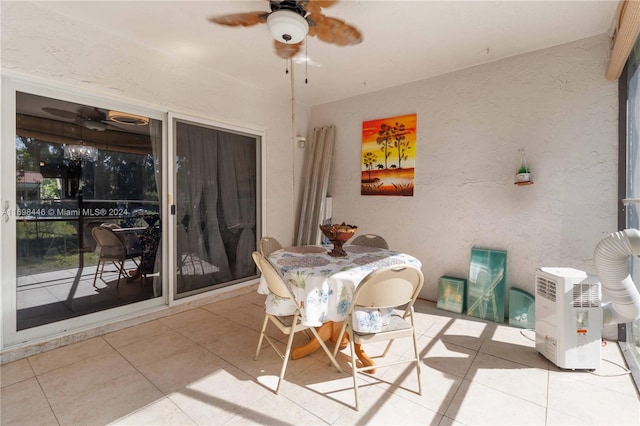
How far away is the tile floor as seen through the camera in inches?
71.4

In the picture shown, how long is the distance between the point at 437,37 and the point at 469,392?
316 cm

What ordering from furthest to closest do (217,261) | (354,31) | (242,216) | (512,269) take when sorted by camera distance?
1. (242,216)
2. (217,261)
3. (512,269)
4. (354,31)

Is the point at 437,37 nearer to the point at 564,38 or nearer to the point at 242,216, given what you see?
the point at 564,38

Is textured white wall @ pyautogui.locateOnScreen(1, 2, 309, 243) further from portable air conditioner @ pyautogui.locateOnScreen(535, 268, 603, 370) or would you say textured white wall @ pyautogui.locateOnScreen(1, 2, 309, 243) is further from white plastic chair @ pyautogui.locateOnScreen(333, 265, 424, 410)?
portable air conditioner @ pyautogui.locateOnScreen(535, 268, 603, 370)

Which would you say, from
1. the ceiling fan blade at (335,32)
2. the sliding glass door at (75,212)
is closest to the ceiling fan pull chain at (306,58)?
the ceiling fan blade at (335,32)

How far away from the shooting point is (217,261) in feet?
13.1

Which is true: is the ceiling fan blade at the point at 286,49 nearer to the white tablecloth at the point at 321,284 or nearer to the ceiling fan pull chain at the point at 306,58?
the ceiling fan pull chain at the point at 306,58

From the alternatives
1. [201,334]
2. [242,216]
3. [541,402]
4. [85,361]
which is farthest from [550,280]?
[85,361]

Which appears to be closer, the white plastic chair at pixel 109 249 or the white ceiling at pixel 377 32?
the white ceiling at pixel 377 32

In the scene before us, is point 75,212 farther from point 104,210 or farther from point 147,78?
point 147,78

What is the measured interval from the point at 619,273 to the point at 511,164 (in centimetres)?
158

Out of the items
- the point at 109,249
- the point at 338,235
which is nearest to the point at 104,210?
the point at 109,249

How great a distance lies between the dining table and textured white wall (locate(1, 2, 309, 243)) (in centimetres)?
235

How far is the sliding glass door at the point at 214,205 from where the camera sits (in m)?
3.62
